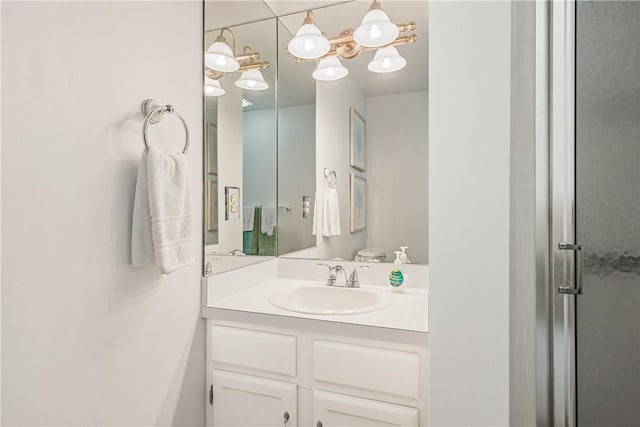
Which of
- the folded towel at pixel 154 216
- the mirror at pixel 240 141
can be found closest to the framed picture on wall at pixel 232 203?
the mirror at pixel 240 141

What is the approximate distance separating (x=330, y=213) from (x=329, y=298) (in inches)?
17.4

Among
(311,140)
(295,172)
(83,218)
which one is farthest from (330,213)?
(83,218)

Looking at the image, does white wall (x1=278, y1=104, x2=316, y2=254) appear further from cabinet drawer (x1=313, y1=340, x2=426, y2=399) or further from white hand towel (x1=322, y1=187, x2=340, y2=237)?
cabinet drawer (x1=313, y1=340, x2=426, y2=399)

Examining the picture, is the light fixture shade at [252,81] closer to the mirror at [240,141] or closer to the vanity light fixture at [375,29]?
the mirror at [240,141]

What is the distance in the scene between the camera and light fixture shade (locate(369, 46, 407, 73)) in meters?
1.72

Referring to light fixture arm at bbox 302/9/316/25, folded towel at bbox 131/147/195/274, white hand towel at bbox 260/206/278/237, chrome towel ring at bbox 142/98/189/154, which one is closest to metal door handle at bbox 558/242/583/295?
folded towel at bbox 131/147/195/274

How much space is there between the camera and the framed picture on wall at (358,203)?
1.83 m

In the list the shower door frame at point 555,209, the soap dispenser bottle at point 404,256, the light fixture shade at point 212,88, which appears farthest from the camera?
the soap dispenser bottle at point 404,256

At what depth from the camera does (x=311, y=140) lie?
6.48ft

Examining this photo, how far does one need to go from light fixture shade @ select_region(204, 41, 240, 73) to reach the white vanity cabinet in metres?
1.05

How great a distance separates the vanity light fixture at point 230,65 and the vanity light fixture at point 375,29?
1.76ft

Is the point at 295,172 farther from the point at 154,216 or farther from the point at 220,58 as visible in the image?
the point at 154,216

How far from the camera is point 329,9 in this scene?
6.04 ft

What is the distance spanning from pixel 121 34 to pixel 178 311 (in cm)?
93
